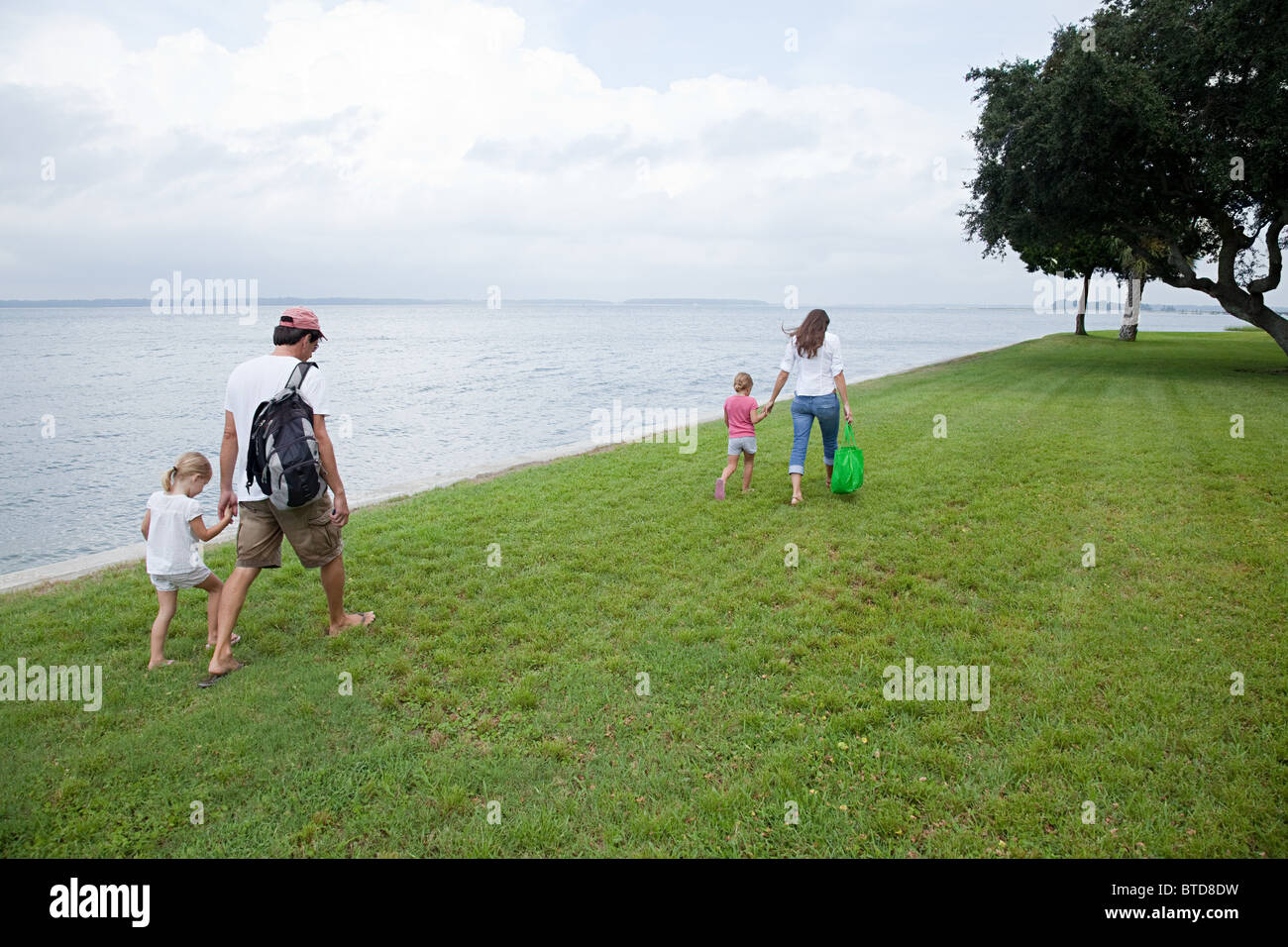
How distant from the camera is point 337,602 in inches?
216

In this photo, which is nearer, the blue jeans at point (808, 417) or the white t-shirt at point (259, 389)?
the white t-shirt at point (259, 389)

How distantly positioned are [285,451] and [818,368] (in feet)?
18.7

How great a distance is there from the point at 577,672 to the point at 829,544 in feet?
10.9

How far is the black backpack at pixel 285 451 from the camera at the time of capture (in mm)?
4652

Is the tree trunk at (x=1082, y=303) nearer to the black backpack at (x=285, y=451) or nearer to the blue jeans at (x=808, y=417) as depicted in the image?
the blue jeans at (x=808, y=417)

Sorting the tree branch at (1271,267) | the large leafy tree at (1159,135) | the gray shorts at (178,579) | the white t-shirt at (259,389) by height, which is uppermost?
the large leafy tree at (1159,135)

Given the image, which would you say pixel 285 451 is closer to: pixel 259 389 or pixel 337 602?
pixel 259 389

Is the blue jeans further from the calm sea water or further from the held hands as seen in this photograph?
the held hands

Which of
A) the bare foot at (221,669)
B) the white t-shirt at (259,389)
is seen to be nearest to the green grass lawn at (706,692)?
the bare foot at (221,669)

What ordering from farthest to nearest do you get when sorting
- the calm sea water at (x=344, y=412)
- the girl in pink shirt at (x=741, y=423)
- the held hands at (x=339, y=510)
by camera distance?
the calm sea water at (x=344, y=412), the girl in pink shirt at (x=741, y=423), the held hands at (x=339, y=510)

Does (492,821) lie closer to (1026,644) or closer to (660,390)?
(1026,644)

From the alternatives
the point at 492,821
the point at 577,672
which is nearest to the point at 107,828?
the point at 492,821

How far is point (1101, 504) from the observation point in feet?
27.4

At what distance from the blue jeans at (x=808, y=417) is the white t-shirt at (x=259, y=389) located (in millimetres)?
5146
